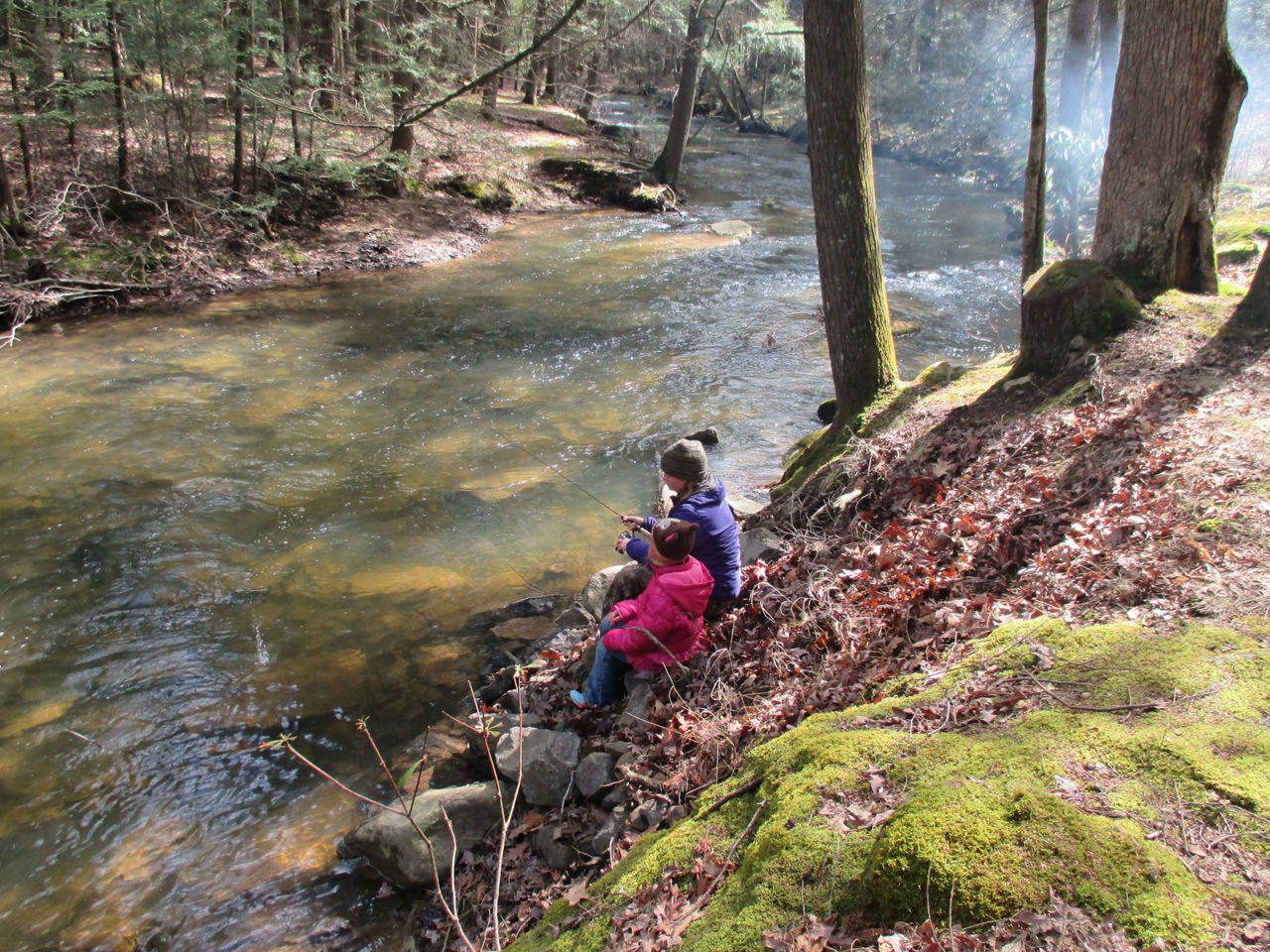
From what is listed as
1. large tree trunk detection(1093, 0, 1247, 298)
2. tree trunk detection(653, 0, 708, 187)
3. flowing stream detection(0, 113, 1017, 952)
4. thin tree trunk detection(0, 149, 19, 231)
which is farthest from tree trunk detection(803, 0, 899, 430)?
tree trunk detection(653, 0, 708, 187)

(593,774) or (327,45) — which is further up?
(327,45)

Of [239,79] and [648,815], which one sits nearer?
[648,815]

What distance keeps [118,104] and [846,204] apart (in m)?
13.3

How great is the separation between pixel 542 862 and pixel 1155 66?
7.40 meters

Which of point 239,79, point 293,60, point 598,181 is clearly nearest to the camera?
point 239,79

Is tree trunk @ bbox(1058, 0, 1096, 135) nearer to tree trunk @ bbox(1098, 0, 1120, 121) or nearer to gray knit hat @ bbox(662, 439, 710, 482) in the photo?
tree trunk @ bbox(1098, 0, 1120, 121)

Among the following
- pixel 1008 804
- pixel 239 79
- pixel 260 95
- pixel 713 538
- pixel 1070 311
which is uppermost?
pixel 239 79

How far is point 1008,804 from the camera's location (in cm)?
210

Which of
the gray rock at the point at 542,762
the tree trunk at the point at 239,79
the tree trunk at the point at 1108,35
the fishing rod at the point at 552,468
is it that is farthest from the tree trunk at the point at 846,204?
the tree trunk at the point at 1108,35

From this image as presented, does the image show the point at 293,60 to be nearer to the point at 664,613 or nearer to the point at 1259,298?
the point at 664,613

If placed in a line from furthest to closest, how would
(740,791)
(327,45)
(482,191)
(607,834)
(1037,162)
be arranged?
(482,191) < (327,45) < (1037,162) < (607,834) < (740,791)

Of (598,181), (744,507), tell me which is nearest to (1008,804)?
(744,507)

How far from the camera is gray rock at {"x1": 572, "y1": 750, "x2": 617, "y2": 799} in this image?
4.16 m

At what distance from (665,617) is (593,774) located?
99 centimetres
